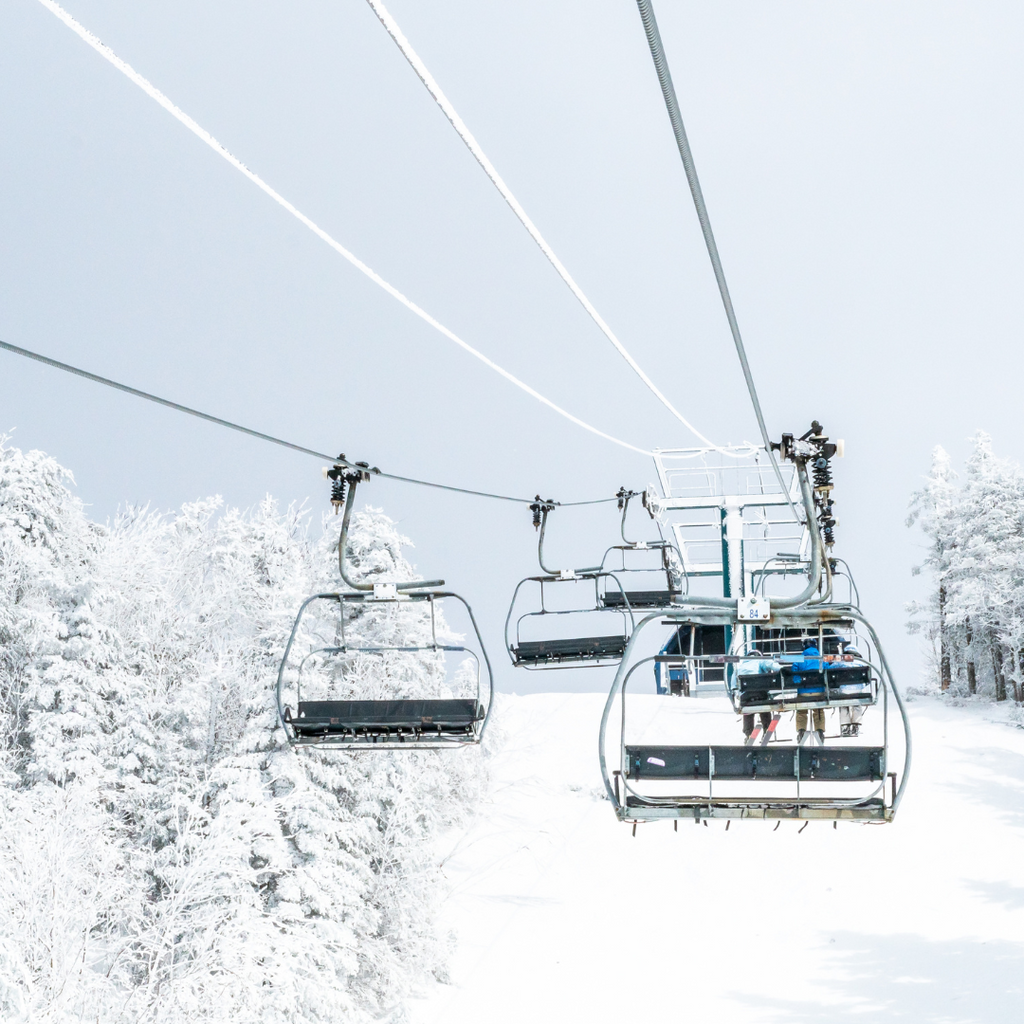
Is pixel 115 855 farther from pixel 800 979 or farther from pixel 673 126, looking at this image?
pixel 673 126

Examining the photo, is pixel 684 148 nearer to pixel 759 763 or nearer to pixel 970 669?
pixel 759 763

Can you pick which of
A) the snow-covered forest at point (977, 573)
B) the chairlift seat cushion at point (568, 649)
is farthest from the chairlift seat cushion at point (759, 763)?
the snow-covered forest at point (977, 573)

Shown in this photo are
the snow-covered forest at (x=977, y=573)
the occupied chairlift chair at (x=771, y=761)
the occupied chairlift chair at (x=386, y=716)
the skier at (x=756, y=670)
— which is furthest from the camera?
the snow-covered forest at (x=977, y=573)

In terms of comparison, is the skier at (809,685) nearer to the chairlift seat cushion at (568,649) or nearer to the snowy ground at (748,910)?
the chairlift seat cushion at (568,649)

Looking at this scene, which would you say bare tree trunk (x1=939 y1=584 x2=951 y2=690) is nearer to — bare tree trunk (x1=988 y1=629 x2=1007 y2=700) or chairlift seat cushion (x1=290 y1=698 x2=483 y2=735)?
bare tree trunk (x1=988 y1=629 x2=1007 y2=700)

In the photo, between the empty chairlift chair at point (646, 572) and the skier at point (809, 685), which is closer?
the skier at point (809, 685)

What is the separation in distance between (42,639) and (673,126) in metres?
25.8

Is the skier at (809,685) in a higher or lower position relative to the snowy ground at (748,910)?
higher

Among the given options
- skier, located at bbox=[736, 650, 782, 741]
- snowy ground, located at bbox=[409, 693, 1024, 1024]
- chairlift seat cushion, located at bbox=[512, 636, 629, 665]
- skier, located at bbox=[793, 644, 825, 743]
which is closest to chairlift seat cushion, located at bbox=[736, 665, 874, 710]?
skier, located at bbox=[793, 644, 825, 743]

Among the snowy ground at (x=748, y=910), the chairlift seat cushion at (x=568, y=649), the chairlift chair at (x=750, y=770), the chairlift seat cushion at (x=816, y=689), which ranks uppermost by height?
the chairlift seat cushion at (x=568, y=649)

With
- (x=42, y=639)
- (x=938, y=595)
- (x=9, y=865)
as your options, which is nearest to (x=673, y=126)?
(x=9, y=865)

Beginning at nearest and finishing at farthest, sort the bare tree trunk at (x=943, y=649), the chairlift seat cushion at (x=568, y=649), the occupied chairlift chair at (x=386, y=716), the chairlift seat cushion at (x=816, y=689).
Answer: the occupied chairlift chair at (x=386, y=716)
the chairlift seat cushion at (x=816, y=689)
the chairlift seat cushion at (x=568, y=649)
the bare tree trunk at (x=943, y=649)

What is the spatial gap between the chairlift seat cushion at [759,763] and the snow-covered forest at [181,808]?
1264 centimetres

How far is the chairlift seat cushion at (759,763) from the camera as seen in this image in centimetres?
586
